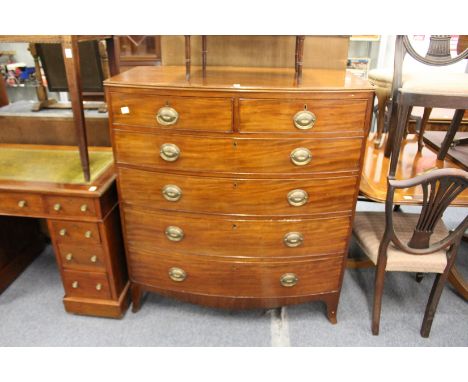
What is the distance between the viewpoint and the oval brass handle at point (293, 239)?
1755 millimetres

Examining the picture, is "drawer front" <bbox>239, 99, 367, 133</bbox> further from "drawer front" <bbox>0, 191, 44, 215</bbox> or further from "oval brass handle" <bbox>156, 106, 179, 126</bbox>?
"drawer front" <bbox>0, 191, 44, 215</bbox>

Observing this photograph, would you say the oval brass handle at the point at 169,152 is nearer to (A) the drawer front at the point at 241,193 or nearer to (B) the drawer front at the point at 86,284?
(A) the drawer front at the point at 241,193

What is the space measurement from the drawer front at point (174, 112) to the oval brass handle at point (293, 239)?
23.1 inches

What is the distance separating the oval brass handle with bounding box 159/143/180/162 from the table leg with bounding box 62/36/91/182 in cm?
44

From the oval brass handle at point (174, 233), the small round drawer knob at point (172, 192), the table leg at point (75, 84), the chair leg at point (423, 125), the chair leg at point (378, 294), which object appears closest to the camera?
the table leg at point (75, 84)

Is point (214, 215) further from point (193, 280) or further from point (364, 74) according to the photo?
point (364, 74)

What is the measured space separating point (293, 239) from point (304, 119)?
0.58 metres

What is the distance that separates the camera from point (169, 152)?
1.60 meters

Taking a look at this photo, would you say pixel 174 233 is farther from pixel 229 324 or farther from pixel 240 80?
pixel 240 80

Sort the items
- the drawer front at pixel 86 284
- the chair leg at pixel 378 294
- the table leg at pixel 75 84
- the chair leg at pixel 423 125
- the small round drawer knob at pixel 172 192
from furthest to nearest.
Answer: the chair leg at pixel 423 125, the drawer front at pixel 86 284, the chair leg at pixel 378 294, the small round drawer knob at pixel 172 192, the table leg at pixel 75 84

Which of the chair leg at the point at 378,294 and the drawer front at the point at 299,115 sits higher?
the drawer front at the point at 299,115

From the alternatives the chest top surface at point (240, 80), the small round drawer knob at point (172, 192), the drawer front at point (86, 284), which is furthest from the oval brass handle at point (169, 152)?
the drawer front at point (86, 284)
